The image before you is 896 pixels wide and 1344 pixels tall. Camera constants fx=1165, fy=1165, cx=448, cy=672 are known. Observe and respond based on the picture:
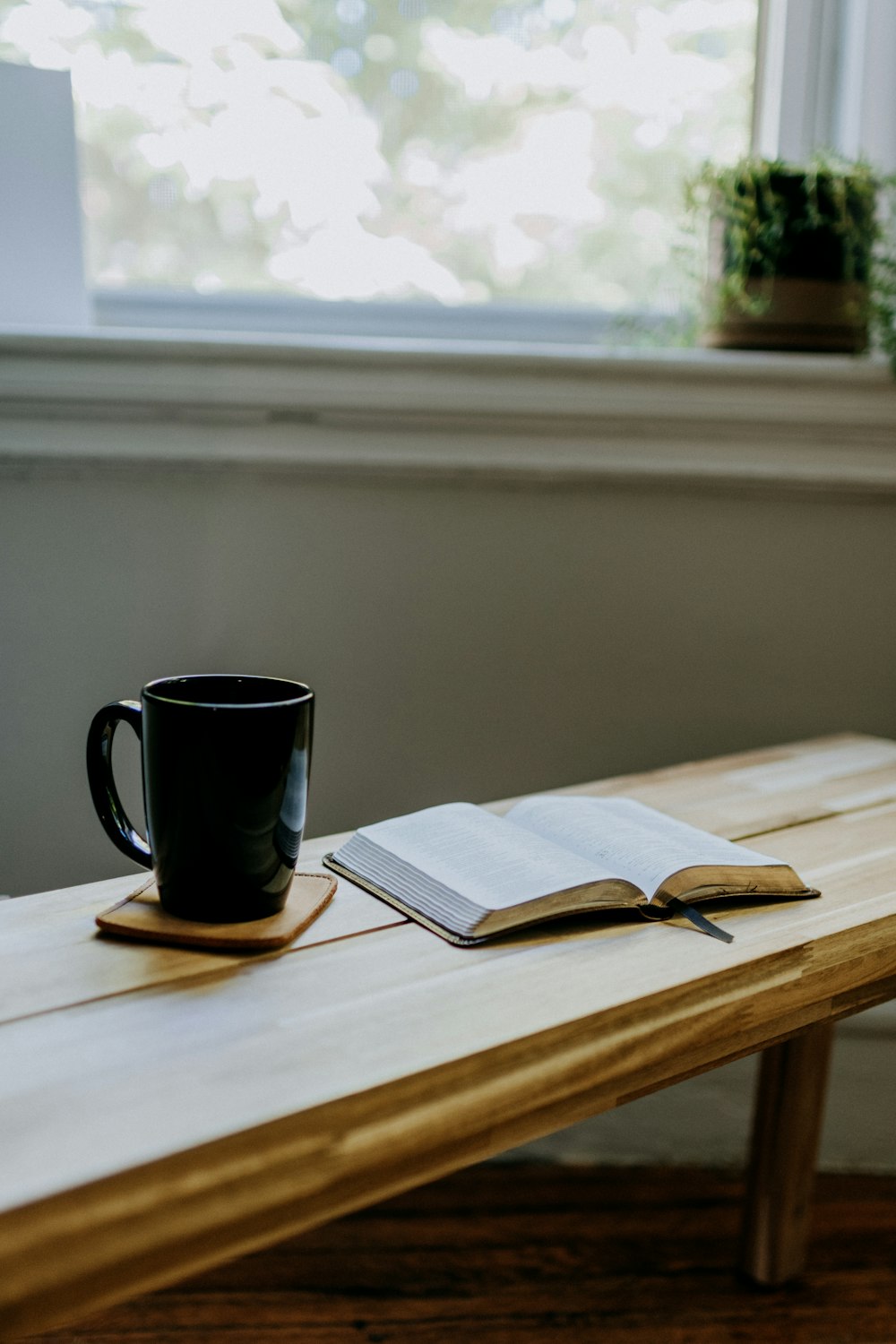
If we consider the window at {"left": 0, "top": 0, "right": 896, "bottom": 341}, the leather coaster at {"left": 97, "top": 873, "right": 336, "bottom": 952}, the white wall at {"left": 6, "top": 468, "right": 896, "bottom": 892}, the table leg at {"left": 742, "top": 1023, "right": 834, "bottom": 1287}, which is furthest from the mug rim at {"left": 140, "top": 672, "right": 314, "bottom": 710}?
the window at {"left": 0, "top": 0, "right": 896, "bottom": 341}

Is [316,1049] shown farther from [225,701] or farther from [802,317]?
[802,317]

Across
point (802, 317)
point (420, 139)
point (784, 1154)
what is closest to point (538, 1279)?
point (784, 1154)

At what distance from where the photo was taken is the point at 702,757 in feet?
4.35

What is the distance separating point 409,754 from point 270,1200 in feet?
2.62

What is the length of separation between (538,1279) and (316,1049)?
0.76 metres

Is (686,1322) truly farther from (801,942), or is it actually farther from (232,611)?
(232,611)

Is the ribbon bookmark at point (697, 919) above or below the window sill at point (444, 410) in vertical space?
below

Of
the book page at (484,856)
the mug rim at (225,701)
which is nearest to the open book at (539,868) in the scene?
the book page at (484,856)

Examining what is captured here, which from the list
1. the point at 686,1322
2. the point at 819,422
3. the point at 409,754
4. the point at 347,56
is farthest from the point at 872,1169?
the point at 347,56

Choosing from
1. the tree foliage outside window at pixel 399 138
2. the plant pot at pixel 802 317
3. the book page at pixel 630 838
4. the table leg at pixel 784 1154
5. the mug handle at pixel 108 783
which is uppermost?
the tree foliage outside window at pixel 399 138

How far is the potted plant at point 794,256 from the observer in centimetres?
122

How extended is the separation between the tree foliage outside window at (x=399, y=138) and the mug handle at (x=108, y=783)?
0.81m

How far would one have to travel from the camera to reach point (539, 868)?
2.29 ft

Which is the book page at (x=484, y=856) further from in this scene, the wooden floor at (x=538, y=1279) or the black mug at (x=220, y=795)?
the wooden floor at (x=538, y=1279)
